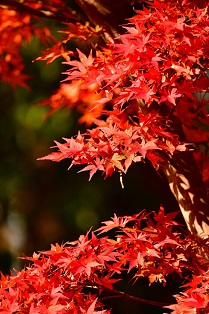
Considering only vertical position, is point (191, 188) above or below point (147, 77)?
below

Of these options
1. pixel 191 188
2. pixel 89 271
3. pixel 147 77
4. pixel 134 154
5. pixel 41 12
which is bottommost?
pixel 191 188

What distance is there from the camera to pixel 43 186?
5457mm

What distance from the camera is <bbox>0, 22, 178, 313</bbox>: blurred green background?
5.27 metres

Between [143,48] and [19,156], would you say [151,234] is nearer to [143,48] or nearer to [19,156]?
[143,48]

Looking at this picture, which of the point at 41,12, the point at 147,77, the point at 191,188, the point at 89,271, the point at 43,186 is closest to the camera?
the point at 89,271

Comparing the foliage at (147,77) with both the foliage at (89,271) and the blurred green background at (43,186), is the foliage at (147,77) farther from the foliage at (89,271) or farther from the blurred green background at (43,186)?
the blurred green background at (43,186)

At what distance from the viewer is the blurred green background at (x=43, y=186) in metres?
5.27

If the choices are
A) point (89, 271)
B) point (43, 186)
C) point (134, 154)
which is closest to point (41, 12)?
point (134, 154)

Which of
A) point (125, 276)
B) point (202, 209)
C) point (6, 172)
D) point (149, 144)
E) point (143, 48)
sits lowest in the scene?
point (125, 276)

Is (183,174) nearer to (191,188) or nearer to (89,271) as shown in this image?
(191,188)

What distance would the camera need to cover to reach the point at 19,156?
5.56m

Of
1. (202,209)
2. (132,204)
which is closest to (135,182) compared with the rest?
(132,204)

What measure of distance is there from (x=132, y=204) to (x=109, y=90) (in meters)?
2.64

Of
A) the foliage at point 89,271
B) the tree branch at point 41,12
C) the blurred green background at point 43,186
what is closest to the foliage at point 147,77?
the foliage at point 89,271
